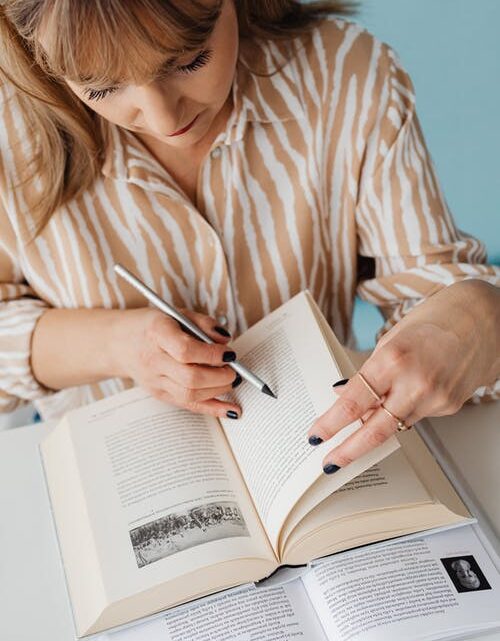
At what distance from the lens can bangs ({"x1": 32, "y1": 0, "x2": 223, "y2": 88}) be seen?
750mm

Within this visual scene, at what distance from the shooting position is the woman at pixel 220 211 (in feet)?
3.36

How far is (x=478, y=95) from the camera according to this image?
1812 millimetres

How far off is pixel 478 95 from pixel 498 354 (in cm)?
104

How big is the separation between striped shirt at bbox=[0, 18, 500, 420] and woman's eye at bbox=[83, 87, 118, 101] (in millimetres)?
169

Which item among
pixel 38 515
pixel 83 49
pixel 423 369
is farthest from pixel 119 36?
pixel 38 515

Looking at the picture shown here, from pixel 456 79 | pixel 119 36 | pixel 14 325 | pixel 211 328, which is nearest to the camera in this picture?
pixel 119 36

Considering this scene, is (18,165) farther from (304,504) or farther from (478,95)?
(478,95)

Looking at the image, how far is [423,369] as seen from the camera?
0.84 meters

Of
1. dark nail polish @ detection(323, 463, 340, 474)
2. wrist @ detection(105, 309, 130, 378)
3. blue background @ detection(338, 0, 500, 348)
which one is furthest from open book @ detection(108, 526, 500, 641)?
blue background @ detection(338, 0, 500, 348)

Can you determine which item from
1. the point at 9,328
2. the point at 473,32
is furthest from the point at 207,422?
the point at 473,32

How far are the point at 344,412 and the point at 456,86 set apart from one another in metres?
1.19

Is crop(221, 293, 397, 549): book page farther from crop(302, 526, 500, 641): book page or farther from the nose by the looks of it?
the nose

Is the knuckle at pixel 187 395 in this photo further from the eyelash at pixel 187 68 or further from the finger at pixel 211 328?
the eyelash at pixel 187 68

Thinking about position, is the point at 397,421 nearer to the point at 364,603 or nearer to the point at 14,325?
the point at 364,603
